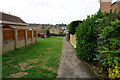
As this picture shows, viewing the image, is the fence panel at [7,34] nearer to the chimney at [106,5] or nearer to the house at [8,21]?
the house at [8,21]

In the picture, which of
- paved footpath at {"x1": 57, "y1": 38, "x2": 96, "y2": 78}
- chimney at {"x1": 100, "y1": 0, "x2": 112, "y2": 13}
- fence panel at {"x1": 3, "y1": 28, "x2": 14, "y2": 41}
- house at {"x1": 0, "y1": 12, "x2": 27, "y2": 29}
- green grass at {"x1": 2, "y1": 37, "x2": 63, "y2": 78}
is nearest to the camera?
green grass at {"x1": 2, "y1": 37, "x2": 63, "y2": 78}

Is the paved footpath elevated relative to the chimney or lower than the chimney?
lower

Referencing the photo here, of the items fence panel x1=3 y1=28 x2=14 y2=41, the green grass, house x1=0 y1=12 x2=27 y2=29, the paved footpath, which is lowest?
the paved footpath

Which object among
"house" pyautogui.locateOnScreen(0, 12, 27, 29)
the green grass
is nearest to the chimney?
the green grass

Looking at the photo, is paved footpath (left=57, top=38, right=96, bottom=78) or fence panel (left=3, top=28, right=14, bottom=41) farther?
fence panel (left=3, top=28, right=14, bottom=41)

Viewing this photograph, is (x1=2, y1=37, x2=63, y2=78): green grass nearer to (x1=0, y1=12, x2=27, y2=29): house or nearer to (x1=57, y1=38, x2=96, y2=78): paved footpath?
(x1=57, y1=38, x2=96, y2=78): paved footpath

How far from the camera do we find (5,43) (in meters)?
6.36

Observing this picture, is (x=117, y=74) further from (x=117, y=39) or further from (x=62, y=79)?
(x=62, y=79)

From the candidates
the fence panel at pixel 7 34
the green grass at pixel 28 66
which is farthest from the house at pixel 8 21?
the green grass at pixel 28 66

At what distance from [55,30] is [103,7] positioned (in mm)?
57103

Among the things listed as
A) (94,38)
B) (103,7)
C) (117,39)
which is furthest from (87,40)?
(103,7)

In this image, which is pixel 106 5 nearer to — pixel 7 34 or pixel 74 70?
pixel 74 70

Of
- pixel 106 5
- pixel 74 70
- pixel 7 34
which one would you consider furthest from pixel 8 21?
pixel 106 5

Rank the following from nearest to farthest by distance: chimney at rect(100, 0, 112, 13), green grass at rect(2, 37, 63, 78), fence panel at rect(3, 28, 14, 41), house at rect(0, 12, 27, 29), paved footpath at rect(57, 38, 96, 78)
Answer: green grass at rect(2, 37, 63, 78) < paved footpath at rect(57, 38, 96, 78) < chimney at rect(100, 0, 112, 13) < fence panel at rect(3, 28, 14, 41) < house at rect(0, 12, 27, 29)
